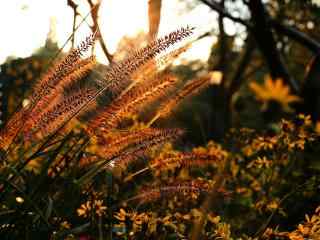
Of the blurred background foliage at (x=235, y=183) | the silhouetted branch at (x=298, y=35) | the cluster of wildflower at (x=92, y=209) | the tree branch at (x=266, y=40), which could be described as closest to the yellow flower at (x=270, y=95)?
the blurred background foliage at (x=235, y=183)

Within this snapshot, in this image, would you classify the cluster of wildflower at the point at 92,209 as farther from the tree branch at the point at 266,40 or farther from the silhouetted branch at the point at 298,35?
the silhouetted branch at the point at 298,35

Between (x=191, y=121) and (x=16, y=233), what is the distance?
1259 cm

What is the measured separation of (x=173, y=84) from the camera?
5.88 feet

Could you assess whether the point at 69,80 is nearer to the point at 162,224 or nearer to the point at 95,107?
the point at 95,107

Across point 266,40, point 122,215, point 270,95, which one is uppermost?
point 266,40

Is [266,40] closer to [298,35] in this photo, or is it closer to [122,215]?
[298,35]

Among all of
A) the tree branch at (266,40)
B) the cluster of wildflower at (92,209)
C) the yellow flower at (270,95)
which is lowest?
the cluster of wildflower at (92,209)

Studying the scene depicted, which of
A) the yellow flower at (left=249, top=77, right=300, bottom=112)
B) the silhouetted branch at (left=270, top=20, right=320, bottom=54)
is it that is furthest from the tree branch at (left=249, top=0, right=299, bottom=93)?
the yellow flower at (left=249, top=77, right=300, bottom=112)

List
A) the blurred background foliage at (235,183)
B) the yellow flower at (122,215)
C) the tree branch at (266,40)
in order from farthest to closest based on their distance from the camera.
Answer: the tree branch at (266,40) < the yellow flower at (122,215) < the blurred background foliage at (235,183)

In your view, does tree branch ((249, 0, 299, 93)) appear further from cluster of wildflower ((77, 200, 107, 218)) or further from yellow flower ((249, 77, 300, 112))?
yellow flower ((249, 77, 300, 112))

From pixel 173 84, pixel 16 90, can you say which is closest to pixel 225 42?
pixel 16 90

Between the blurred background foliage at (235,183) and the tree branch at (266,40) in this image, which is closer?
the blurred background foliage at (235,183)

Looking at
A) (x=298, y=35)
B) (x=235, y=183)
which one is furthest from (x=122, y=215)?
(x=298, y=35)

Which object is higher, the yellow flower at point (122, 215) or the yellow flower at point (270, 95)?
the yellow flower at point (270, 95)
